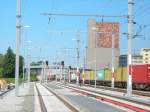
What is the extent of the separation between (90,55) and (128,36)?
51330mm

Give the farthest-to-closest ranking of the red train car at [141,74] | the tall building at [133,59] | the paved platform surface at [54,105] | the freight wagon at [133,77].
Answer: the tall building at [133,59] → the freight wagon at [133,77] → the red train car at [141,74] → the paved platform surface at [54,105]

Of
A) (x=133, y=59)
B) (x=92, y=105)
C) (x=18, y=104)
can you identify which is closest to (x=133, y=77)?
(x=92, y=105)

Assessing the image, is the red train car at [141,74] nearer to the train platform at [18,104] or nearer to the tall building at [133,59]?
the train platform at [18,104]

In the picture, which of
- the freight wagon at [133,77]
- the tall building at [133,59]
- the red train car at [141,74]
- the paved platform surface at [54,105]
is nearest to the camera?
the paved platform surface at [54,105]

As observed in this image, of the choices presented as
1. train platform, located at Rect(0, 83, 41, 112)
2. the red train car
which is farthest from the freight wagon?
train platform, located at Rect(0, 83, 41, 112)

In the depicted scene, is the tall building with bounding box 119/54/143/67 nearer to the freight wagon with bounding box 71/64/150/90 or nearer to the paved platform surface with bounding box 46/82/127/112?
the freight wagon with bounding box 71/64/150/90

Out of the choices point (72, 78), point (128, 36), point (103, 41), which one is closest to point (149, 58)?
point (103, 41)

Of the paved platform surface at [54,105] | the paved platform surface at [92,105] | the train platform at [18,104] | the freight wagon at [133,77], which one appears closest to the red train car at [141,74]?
the freight wagon at [133,77]

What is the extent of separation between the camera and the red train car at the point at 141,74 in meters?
53.9

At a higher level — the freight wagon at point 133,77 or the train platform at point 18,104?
the freight wagon at point 133,77

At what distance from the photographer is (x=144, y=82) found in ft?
181

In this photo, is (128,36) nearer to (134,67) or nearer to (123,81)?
(134,67)

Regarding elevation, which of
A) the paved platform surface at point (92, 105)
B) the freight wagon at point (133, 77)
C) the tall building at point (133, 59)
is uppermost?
the tall building at point (133, 59)

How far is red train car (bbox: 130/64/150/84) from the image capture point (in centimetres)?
5387
